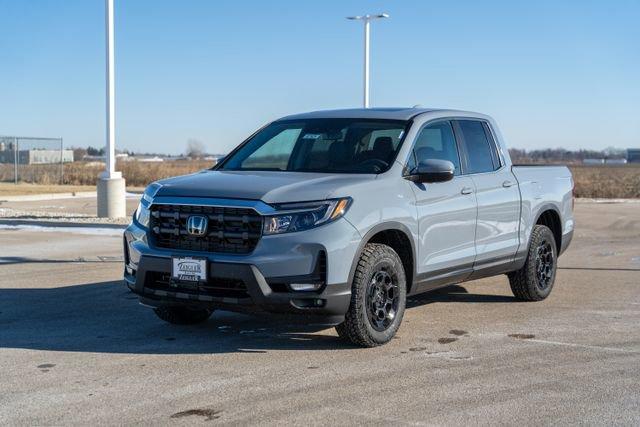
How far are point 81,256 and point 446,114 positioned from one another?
22.7 ft

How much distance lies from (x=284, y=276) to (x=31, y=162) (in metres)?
34.6

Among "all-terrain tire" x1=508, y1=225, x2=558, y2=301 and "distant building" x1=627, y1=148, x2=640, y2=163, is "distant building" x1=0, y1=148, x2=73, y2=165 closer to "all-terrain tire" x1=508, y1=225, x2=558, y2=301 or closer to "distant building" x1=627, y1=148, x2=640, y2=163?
"all-terrain tire" x1=508, y1=225, x2=558, y2=301

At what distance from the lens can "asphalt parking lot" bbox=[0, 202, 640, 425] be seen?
Result: 5.34 metres

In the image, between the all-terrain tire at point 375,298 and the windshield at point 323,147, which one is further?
the windshield at point 323,147

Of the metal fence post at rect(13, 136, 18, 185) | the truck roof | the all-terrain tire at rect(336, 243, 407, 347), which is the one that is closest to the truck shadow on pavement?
the all-terrain tire at rect(336, 243, 407, 347)

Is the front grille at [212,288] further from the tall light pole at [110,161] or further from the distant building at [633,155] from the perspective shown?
the distant building at [633,155]

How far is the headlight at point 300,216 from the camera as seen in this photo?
6523 millimetres

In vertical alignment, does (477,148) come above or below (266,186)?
above

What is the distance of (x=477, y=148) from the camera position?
870 centimetres

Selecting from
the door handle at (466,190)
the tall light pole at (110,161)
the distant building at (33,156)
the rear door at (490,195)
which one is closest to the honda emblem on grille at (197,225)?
the door handle at (466,190)

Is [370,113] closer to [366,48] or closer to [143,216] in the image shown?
[143,216]

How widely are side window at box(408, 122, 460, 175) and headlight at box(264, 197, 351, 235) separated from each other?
129 centimetres

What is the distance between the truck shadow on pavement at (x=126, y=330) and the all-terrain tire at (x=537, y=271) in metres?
0.98

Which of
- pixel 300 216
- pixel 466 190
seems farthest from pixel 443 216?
pixel 300 216
